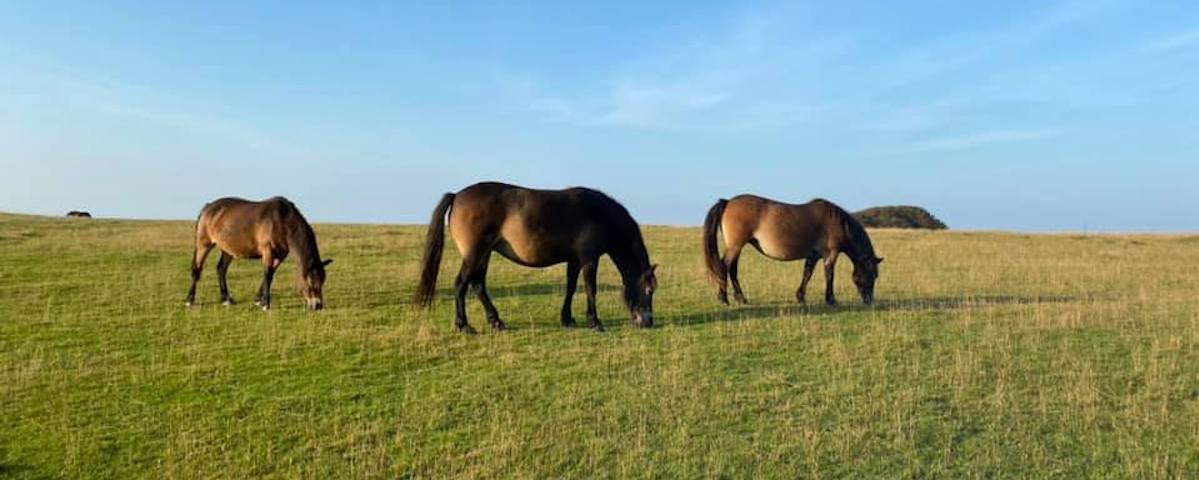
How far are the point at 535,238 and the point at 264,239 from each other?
554 cm

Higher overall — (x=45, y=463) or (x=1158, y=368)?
(x=1158, y=368)

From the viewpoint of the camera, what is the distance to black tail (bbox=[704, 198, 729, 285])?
1450 cm

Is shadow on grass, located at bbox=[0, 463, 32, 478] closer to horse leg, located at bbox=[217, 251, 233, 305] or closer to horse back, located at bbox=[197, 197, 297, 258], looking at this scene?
horse back, located at bbox=[197, 197, 297, 258]

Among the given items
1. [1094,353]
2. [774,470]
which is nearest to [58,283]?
[774,470]

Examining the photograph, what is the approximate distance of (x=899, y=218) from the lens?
245ft

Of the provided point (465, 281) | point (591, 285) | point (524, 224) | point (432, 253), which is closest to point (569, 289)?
point (591, 285)

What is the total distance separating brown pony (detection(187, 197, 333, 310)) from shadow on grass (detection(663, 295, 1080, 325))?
6.05m

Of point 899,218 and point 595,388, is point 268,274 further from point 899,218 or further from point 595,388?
point 899,218

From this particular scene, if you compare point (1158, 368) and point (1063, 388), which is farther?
point (1158, 368)

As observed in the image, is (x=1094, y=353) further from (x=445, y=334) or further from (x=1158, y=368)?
(x=445, y=334)

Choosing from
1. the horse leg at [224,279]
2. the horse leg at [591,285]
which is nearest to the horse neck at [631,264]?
the horse leg at [591,285]

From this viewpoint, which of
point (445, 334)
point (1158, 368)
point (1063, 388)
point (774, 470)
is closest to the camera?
point (774, 470)

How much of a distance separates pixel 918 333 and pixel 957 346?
3.09 feet

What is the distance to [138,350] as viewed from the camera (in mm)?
10219
